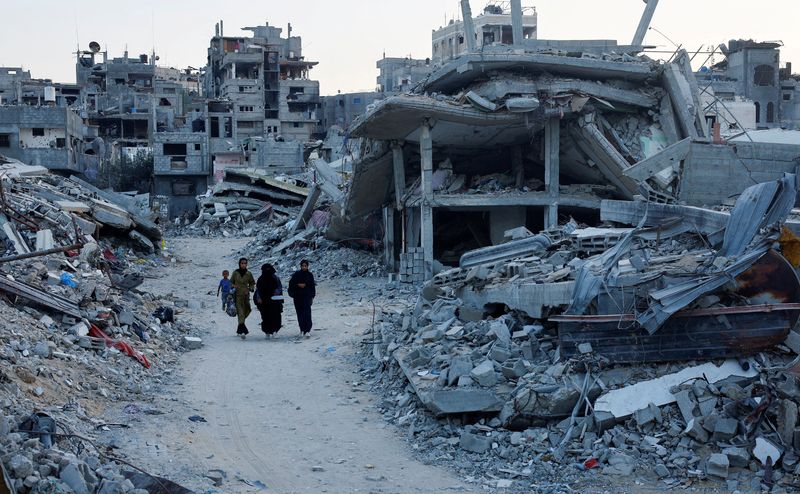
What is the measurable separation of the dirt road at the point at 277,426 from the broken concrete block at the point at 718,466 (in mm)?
1850

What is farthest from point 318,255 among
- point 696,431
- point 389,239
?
point 696,431

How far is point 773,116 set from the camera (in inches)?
2100

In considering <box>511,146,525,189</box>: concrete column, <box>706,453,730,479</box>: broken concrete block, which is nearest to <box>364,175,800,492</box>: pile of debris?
<box>706,453,730,479</box>: broken concrete block

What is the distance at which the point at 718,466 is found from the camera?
298 inches

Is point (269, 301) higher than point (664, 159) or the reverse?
the reverse

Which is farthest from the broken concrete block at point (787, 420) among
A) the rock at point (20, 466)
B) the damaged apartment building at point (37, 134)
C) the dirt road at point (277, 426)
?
the damaged apartment building at point (37, 134)

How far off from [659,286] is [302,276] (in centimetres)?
683

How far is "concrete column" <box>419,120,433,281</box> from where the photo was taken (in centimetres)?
2178

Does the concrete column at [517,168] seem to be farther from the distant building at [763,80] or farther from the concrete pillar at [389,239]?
the distant building at [763,80]

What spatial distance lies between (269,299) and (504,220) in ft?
33.1

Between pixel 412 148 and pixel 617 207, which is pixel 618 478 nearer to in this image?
pixel 617 207

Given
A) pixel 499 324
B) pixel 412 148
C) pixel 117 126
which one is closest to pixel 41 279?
pixel 499 324

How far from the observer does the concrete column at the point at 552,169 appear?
22.1 metres

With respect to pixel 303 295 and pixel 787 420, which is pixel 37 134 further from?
pixel 787 420
